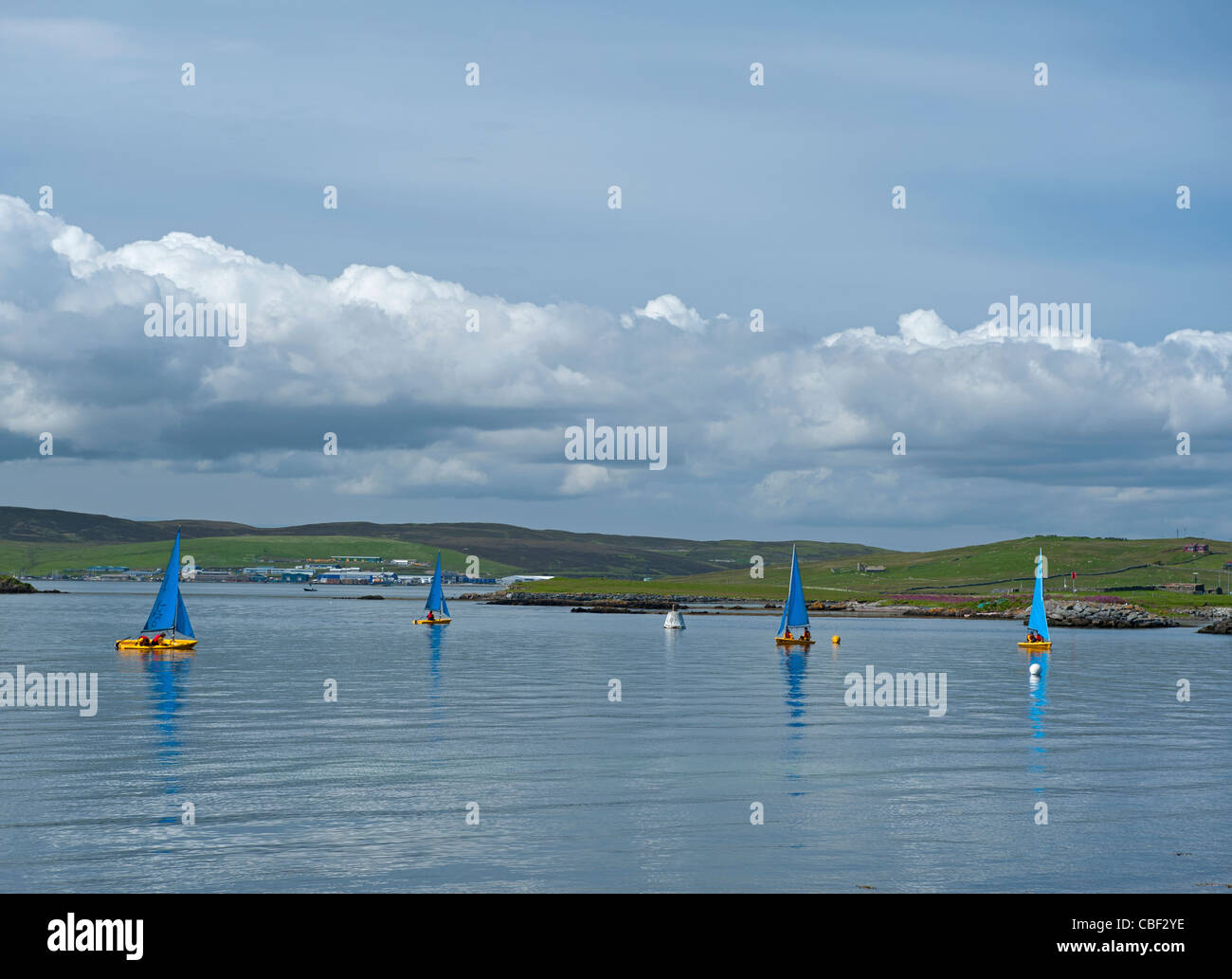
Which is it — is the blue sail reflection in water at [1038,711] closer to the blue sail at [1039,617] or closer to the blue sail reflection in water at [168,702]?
the blue sail at [1039,617]

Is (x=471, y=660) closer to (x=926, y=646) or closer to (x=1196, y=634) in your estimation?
(x=926, y=646)

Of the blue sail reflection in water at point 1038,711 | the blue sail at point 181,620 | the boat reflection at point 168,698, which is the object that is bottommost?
the blue sail reflection in water at point 1038,711

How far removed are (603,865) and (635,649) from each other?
4205 inches

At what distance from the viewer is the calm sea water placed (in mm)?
30781

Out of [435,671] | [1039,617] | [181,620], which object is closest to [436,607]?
[181,620]

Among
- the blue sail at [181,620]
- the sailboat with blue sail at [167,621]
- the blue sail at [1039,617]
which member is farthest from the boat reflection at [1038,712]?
the blue sail at [181,620]

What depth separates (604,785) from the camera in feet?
142

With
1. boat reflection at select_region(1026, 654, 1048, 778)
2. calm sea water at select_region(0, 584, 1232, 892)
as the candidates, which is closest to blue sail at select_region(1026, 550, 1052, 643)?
boat reflection at select_region(1026, 654, 1048, 778)

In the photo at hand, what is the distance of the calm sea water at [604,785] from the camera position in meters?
30.8

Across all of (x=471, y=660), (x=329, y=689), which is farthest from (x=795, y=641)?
(x=329, y=689)

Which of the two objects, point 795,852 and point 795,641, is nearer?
point 795,852

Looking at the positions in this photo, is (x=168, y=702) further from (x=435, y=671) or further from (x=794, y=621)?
(x=794, y=621)

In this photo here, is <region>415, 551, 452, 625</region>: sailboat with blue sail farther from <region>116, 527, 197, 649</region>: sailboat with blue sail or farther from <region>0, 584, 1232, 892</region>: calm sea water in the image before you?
<region>0, 584, 1232, 892</region>: calm sea water
